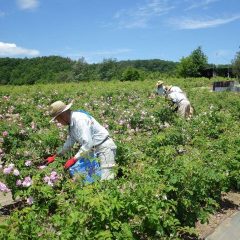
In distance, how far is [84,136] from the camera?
4.75 meters

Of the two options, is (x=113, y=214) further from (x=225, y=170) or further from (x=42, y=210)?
(x=225, y=170)

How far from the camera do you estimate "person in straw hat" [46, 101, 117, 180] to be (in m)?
4.68

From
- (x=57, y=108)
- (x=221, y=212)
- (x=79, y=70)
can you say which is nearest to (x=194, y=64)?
(x=79, y=70)

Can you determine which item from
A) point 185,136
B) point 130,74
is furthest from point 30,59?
point 185,136

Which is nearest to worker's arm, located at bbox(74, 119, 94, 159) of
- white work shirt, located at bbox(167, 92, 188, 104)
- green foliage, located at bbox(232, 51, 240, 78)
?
white work shirt, located at bbox(167, 92, 188, 104)

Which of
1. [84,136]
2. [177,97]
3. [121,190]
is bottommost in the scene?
[121,190]

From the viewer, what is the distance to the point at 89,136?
4.79 meters

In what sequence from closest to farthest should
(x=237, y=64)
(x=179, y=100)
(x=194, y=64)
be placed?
(x=179, y=100) < (x=237, y=64) < (x=194, y=64)

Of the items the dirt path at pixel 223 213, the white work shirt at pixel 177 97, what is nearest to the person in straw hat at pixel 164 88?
the white work shirt at pixel 177 97

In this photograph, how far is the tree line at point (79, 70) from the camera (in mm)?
76750

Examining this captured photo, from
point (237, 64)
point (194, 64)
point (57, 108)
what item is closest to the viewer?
point (57, 108)

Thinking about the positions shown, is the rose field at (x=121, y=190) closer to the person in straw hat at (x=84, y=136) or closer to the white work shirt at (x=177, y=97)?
the person in straw hat at (x=84, y=136)

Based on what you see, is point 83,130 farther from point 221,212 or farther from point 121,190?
point 221,212

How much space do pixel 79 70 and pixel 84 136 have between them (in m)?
84.2
